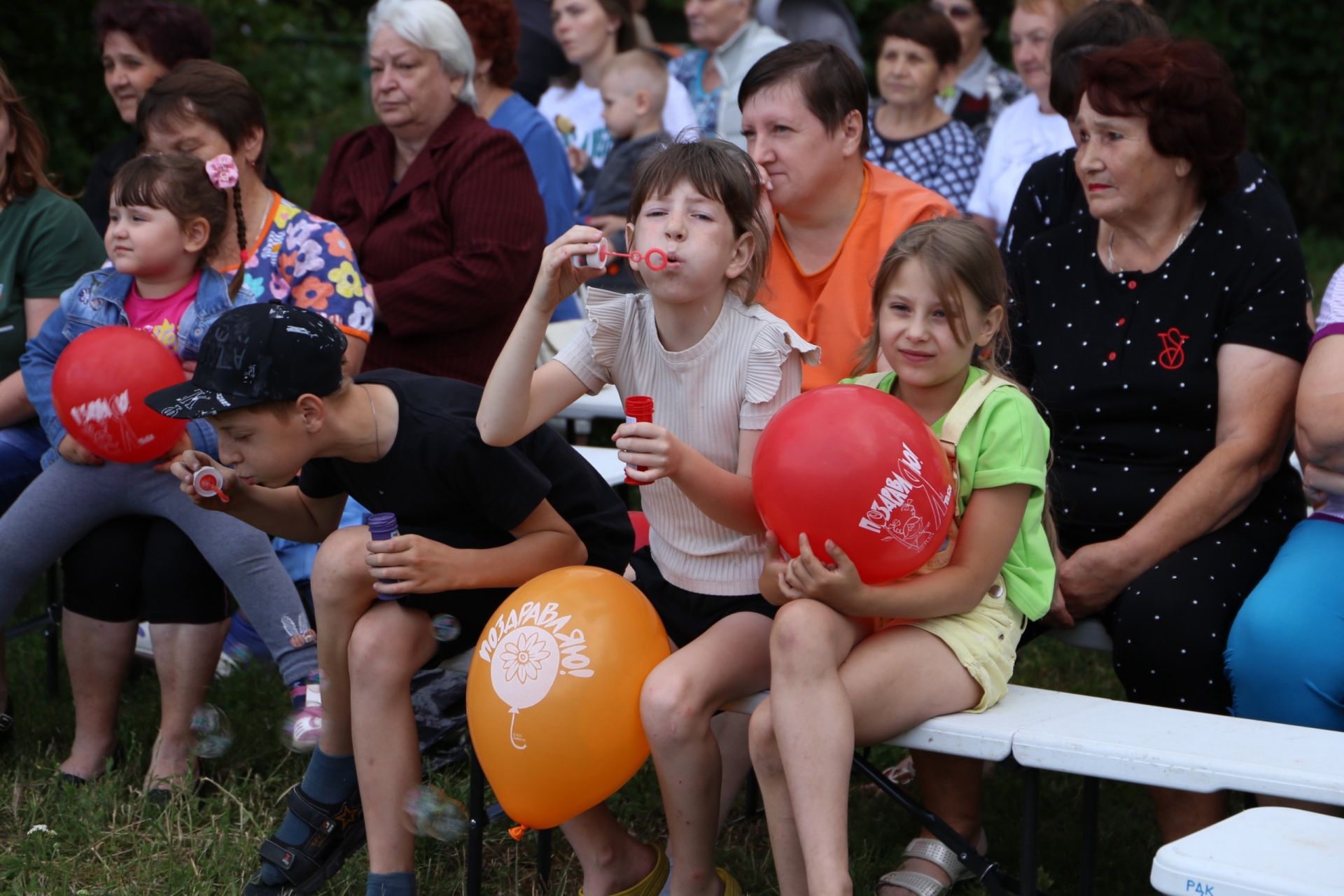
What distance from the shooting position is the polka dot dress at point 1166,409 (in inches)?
109

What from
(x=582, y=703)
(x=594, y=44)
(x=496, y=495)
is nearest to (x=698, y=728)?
(x=582, y=703)

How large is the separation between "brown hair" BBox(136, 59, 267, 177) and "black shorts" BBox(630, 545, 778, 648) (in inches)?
67.5

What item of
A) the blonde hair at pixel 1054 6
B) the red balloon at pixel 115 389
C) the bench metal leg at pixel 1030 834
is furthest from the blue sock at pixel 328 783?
the blonde hair at pixel 1054 6

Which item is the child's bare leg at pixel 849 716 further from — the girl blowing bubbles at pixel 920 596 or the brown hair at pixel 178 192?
the brown hair at pixel 178 192

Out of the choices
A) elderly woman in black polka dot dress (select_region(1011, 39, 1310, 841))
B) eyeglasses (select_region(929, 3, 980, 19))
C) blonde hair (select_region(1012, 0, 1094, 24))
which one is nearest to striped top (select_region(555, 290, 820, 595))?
elderly woman in black polka dot dress (select_region(1011, 39, 1310, 841))

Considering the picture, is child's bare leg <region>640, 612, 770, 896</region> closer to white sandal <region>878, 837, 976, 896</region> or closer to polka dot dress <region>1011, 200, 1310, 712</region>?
white sandal <region>878, 837, 976, 896</region>

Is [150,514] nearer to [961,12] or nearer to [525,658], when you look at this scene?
[525,658]

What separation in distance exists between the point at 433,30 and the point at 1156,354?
2.22 metres

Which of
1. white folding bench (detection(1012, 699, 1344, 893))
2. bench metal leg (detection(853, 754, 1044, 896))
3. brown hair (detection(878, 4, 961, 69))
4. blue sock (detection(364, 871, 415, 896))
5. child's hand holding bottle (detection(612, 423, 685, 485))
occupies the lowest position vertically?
blue sock (detection(364, 871, 415, 896))

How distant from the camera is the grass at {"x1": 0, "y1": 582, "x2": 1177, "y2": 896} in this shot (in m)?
3.01

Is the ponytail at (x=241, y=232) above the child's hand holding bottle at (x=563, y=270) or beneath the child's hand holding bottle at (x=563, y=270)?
beneath

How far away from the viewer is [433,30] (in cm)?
408

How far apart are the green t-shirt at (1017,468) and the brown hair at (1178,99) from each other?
70 cm

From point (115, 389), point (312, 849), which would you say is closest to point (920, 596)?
point (312, 849)
